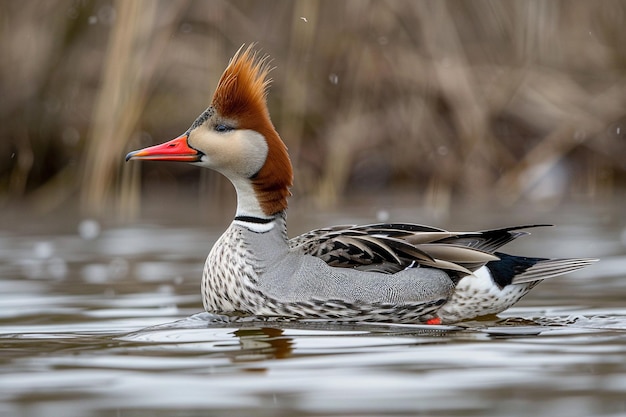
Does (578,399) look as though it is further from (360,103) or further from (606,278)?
(360,103)

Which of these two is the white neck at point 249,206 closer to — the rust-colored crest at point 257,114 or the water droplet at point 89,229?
the rust-colored crest at point 257,114

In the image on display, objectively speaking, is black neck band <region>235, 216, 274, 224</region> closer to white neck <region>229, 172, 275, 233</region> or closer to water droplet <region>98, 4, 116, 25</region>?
white neck <region>229, 172, 275, 233</region>

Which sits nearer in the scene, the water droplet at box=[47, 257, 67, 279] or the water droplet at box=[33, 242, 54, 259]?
the water droplet at box=[47, 257, 67, 279]

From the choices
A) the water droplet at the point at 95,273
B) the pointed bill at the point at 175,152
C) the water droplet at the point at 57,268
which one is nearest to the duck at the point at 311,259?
the pointed bill at the point at 175,152

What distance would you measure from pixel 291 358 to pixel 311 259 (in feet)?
4.76

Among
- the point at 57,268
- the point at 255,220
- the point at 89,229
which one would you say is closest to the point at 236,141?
the point at 255,220

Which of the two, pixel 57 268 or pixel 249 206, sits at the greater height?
pixel 249 206

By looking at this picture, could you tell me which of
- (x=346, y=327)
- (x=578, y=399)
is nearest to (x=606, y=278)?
(x=346, y=327)

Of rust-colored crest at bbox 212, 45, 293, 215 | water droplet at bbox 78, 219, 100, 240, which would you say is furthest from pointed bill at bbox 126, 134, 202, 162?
water droplet at bbox 78, 219, 100, 240

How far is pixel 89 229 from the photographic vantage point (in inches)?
418

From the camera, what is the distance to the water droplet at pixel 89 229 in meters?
10.3

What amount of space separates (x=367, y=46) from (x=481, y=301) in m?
5.64

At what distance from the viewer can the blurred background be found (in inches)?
453

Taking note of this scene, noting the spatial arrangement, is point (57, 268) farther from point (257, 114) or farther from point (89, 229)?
point (257, 114)
